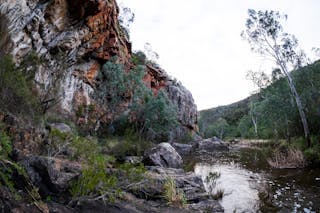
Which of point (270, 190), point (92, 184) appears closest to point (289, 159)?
point (270, 190)

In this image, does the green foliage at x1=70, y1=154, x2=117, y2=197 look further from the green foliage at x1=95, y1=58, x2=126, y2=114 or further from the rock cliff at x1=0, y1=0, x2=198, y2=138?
the green foliage at x1=95, y1=58, x2=126, y2=114

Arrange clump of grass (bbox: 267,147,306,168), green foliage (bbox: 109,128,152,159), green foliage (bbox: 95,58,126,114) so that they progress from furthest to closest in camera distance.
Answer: green foliage (bbox: 95,58,126,114)
green foliage (bbox: 109,128,152,159)
clump of grass (bbox: 267,147,306,168)

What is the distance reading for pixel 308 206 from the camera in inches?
303

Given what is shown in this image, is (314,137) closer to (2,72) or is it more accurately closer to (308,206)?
(308,206)

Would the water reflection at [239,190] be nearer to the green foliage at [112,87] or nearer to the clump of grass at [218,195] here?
the clump of grass at [218,195]

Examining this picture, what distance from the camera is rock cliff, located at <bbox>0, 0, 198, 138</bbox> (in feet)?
45.4

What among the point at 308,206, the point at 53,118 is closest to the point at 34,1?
the point at 53,118

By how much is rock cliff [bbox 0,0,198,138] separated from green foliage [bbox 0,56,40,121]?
256 cm

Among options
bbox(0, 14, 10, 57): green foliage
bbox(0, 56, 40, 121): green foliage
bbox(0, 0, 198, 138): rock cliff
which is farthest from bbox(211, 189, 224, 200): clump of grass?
bbox(0, 14, 10, 57): green foliage

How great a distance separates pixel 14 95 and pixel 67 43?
13753 millimetres

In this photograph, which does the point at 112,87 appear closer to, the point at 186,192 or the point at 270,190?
the point at 186,192

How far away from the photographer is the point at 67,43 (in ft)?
67.4

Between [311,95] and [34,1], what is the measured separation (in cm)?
2116

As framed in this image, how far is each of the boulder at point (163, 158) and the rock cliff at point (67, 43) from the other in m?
5.70
